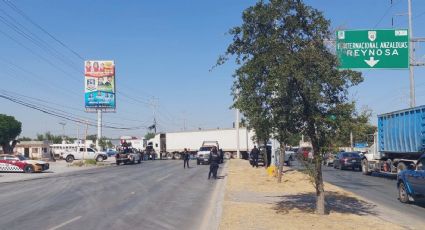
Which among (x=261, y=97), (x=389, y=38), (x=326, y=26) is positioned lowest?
(x=261, y=97)

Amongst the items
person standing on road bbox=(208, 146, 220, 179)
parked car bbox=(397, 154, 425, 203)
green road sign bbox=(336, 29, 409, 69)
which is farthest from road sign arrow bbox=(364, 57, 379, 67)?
parked car bbox=(397, 154, 425, 203)

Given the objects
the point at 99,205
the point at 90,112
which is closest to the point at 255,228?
the point at 99,205

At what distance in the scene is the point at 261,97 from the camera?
12.6 metres

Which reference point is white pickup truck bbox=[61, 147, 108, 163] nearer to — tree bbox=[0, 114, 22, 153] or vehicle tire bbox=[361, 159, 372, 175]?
tree bbox=[0, 114, 22, 153]

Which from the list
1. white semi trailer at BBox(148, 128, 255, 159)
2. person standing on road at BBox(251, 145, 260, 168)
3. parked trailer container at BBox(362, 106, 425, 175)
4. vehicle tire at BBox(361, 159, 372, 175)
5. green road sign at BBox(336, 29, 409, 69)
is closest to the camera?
parked trailer container at BBox(362, 106, 425, 175)

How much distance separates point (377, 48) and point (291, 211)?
16390 millimetres

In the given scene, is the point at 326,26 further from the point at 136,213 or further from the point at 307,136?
the point at 136,213

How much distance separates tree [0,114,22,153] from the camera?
98.6m

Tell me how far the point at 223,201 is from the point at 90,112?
66.0 meters

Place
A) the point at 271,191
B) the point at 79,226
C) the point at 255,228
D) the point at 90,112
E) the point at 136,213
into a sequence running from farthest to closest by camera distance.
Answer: the point at 90,112 < the point at 271,191 < the point at 136,213 < the point at 79,226 < the point at 255,228

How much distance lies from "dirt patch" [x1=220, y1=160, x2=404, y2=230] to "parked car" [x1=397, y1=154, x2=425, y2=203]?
140 cm

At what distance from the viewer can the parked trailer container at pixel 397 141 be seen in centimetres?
2425

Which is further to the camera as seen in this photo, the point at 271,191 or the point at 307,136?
the point at 271,191

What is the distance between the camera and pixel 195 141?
71812 mm
